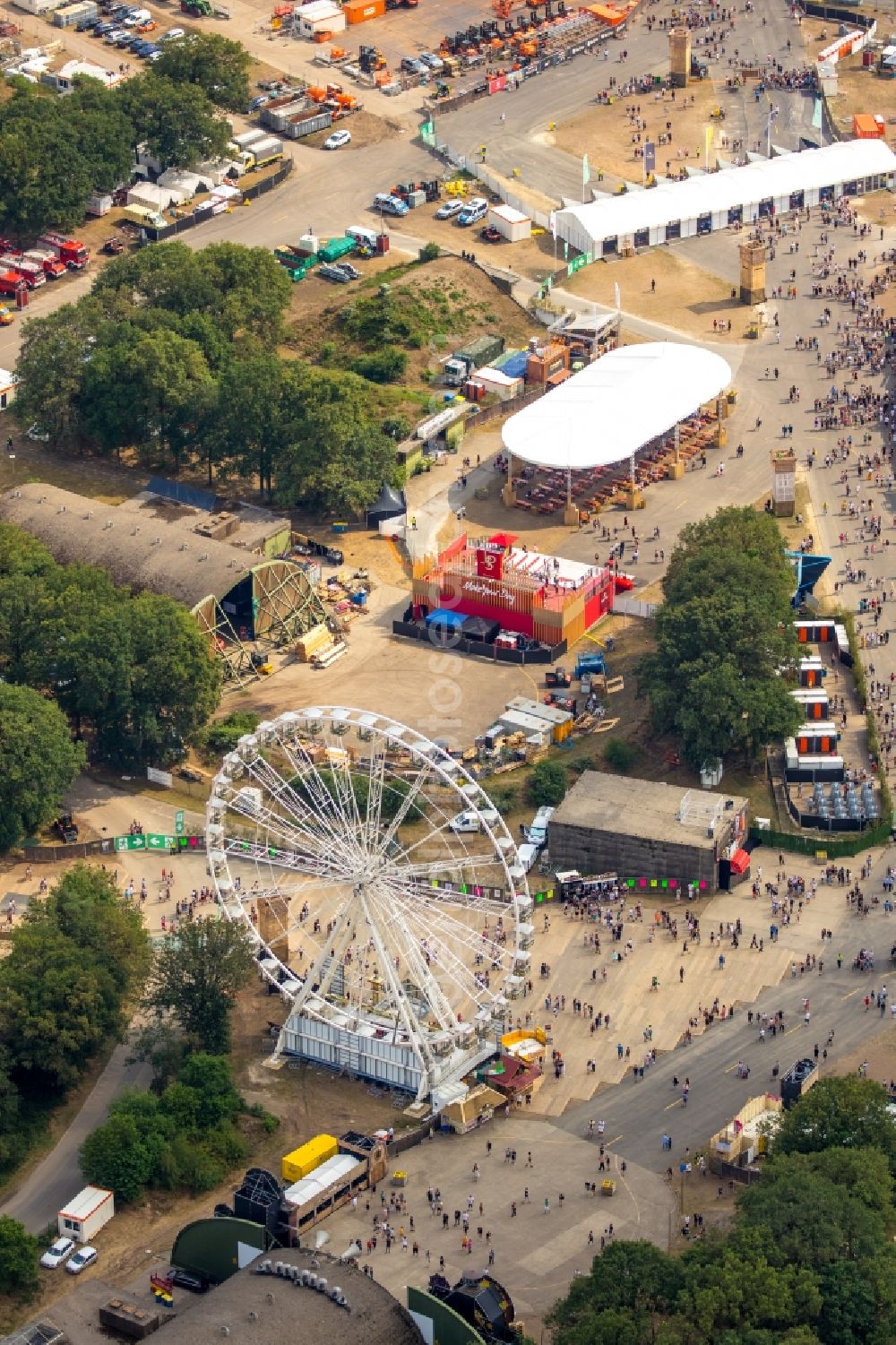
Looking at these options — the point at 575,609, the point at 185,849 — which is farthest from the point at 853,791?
the point at 185,849

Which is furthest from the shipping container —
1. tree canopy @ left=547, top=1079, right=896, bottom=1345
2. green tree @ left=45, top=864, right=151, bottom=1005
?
tree canopy @ left=547, top=1079, right=896, bottom=1345

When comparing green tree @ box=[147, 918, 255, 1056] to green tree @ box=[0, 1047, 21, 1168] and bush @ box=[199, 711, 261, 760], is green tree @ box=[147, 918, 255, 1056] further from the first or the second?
bush @ box=[199, 711, 261, 760]

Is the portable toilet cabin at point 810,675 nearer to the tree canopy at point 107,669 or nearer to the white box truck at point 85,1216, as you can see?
the tree canopy at point 107,669

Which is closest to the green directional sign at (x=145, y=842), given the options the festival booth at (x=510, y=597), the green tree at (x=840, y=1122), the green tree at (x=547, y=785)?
the green tree at (x=547, y=785)

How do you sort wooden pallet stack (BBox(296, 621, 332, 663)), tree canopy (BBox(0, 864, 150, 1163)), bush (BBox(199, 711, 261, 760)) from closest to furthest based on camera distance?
tree canopy (BBox(0, 864, 150, 1163)), bush (BBox(199, 711, 261, 760)), wooden pallet stack (BBox(296, 621, 332, 663))

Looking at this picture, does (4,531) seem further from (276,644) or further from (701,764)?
(701,764)

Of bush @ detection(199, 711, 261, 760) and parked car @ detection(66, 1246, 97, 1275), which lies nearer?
parked car @ detection(66, 1246, 97, 1275)

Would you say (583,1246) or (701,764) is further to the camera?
(701,764)

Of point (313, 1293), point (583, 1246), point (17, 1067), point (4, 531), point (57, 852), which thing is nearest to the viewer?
point (313, 1293)
